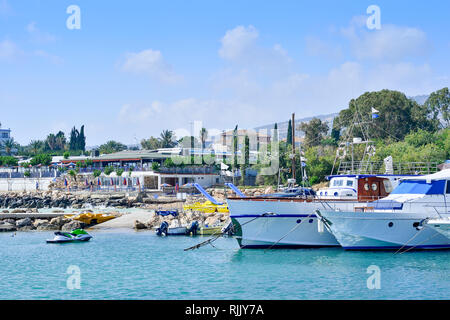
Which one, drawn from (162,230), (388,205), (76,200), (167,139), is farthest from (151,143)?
(388,205)

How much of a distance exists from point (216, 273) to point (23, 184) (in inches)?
2917

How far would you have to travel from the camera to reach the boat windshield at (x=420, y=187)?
28.7m

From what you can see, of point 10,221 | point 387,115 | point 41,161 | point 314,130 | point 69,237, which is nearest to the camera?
point 69,237

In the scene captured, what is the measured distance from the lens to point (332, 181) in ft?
111

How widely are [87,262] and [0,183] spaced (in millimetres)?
71918

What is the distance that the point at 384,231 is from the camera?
2836 cm

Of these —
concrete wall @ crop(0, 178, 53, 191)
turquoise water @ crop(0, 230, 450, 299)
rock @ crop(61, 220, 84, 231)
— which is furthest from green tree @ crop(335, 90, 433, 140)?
turquoise water @ crop(0, 230, 450, 299)

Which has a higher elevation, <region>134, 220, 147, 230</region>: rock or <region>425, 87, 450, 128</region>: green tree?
<region>425, 87, 450, 128</region>: green tree

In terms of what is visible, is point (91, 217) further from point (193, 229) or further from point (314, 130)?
point (314, 130)

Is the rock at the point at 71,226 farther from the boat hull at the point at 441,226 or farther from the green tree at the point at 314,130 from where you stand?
the green tree at the point at 314,130

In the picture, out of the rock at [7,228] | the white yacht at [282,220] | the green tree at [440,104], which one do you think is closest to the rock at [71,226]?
the rock at [7,228]

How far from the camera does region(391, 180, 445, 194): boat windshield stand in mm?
28686

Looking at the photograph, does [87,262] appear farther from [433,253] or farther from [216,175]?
[216,175]

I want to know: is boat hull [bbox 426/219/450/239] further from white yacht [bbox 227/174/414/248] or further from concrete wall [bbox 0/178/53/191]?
concrete wall [bbox 0/178/53/191]
